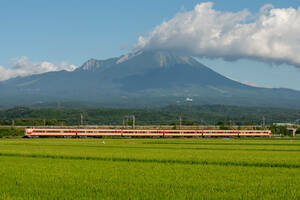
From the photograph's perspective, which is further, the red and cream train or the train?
the train

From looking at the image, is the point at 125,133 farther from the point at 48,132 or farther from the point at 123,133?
the point at 48,132

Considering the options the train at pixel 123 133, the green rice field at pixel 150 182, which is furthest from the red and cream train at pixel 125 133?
the green rice field at pixel 150 182

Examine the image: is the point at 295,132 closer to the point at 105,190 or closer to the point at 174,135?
the point at 174,135

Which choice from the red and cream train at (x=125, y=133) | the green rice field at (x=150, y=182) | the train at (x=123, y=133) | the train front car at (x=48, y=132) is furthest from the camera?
the train at (x=123, y=133)

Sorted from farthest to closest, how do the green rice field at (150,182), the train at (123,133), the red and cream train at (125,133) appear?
the train at (123,133)
the red and cream train at (125,133)
the green rice field at (150,182)

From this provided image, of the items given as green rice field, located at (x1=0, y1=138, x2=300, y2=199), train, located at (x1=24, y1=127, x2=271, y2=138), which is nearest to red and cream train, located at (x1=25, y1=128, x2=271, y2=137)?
train, located at (x1=24, y1=127, x2=271, y2=138)

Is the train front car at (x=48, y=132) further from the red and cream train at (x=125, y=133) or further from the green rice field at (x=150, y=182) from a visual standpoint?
the green rice field at (x=150, y=182)

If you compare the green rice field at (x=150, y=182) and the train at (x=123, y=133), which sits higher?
the green rice field at (x=150, y=182)

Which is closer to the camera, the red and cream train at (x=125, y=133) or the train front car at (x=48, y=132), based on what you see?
the train front car at (x=48, y=132)

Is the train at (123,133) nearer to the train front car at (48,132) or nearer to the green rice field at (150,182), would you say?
the train front car at (48,132)

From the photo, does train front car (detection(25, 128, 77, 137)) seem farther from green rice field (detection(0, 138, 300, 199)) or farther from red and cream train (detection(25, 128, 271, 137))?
green rice field (detection(0, 138, 300, 199))

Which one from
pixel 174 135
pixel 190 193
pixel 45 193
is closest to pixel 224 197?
pixel 190 193

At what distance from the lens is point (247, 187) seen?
1347 centimetres

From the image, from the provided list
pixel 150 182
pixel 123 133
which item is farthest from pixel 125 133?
pixel 150 182
